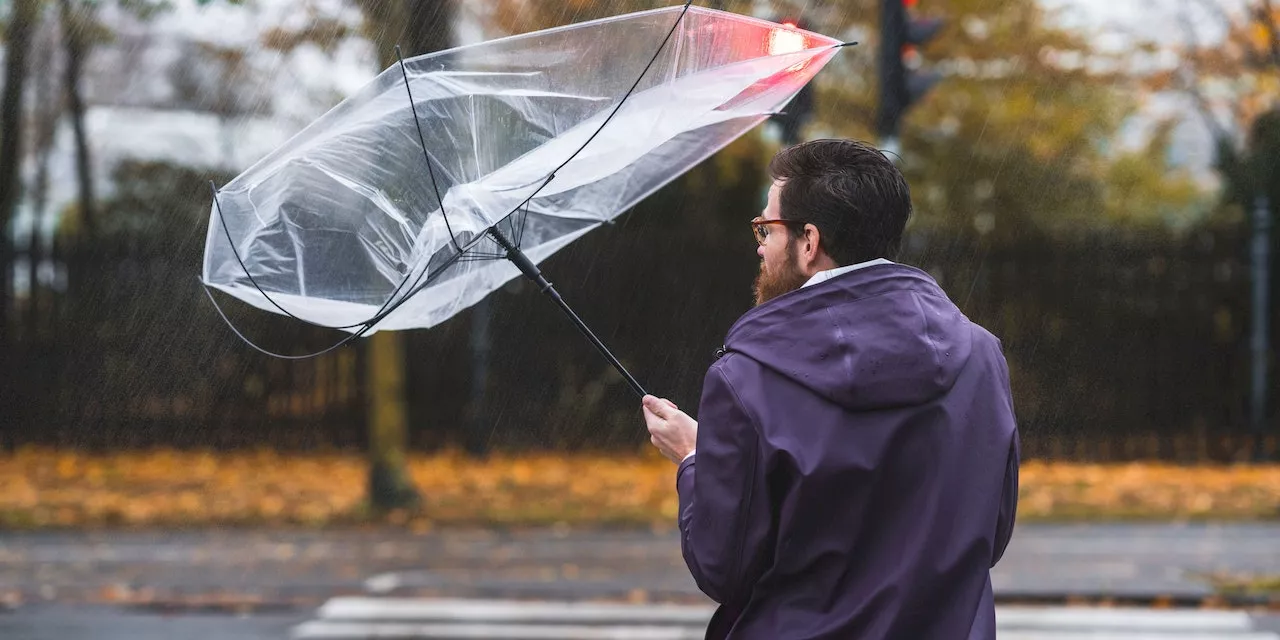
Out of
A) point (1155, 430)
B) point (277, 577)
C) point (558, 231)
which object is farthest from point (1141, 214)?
point (558, 231)

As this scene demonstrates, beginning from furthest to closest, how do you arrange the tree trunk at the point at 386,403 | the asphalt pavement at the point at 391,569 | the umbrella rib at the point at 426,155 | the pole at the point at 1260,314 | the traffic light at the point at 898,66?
1. the pole at the point at 1260,314
2. the tree trunk at the point at 386,403
3. the traffic light at the point at 898,66
4. the asphalt pavement at the point at 391,569
5. the umbrella rib at the point at 426,155

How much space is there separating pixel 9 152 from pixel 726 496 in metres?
15.3

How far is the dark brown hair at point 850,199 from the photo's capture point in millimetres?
2111

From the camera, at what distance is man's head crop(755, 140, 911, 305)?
2.11 meters

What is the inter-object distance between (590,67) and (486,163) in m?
0.31

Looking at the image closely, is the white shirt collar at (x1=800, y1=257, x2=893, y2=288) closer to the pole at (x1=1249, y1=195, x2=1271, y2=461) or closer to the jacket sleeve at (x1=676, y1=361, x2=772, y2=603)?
the jacket sleeve at (x1=676, y1=361, x2=772, y2=603)

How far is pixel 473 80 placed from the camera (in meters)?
2.86

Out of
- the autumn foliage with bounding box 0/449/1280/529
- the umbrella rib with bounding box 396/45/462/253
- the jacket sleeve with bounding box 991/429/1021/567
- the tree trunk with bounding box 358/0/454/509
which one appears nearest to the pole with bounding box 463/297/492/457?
the autumn foliage with bounding box 0/449/1280/529

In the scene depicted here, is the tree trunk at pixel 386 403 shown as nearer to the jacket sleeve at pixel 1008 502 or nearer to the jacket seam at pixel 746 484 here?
the jacket sleeve at pixel 1008 502

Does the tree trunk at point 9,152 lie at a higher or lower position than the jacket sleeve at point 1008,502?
higher

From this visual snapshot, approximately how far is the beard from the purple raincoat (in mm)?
115

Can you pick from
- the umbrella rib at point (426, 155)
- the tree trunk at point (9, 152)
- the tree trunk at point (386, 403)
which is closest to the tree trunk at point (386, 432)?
the tree trunk at point (386, 403)

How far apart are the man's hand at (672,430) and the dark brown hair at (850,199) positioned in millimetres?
442

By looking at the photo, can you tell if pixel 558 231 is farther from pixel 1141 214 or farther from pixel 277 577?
pixel 1141 214
